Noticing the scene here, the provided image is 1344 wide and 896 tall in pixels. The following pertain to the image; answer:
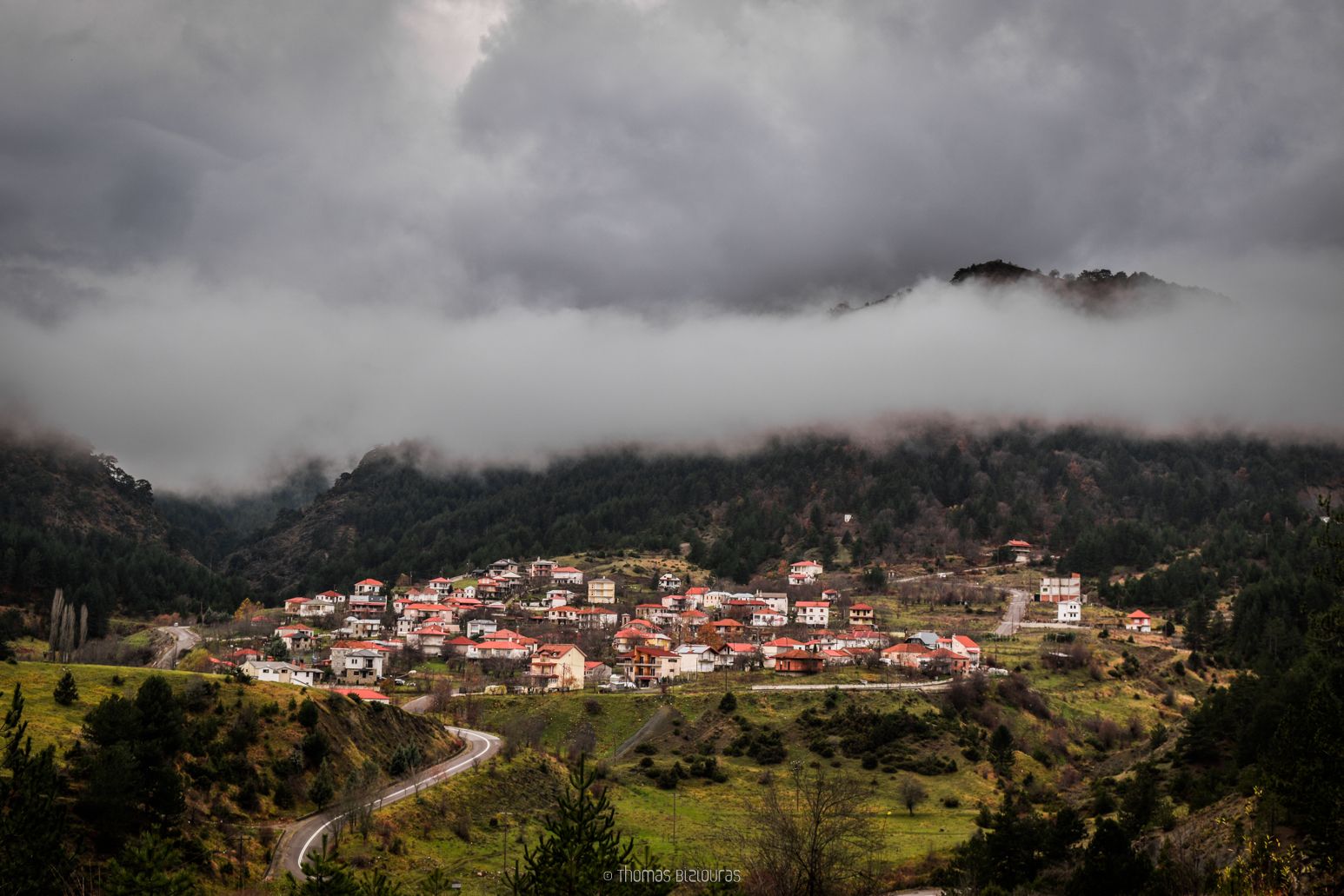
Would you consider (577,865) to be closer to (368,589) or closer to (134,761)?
(134,761)

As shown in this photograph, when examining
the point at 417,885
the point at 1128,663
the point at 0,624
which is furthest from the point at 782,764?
the point at 0,624

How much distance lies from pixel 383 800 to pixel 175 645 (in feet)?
234

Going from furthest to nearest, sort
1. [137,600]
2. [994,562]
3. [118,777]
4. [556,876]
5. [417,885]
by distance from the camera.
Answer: [994,562], [137,600], [417,885], [118,777], [556,876]

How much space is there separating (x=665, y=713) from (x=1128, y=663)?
1879 inches

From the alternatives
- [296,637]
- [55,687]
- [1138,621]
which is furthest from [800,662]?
[55,687]

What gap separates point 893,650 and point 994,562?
75.7 m

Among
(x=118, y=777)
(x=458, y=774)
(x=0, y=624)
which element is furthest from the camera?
(x=0, y=624)

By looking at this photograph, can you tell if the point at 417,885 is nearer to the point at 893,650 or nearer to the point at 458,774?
the point at 458,774

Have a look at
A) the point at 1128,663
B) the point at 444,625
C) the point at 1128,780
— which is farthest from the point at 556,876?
→ the point at 444,625

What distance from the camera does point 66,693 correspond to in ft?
143

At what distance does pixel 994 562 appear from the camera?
170m

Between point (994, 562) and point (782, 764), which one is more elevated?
point (994, 562)

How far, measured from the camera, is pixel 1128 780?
57812 millimetres

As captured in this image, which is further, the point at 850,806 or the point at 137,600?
the point at 137,600
